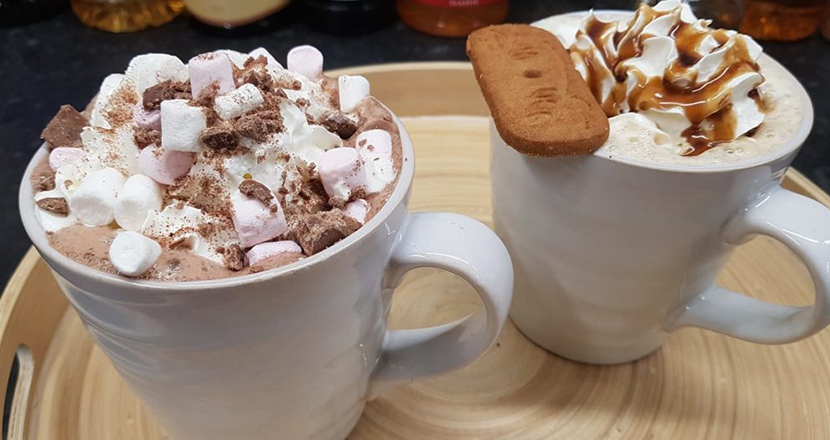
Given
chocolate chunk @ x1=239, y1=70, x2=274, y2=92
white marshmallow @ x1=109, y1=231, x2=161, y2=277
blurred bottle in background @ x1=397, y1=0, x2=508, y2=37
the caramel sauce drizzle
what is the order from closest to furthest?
white marshmallow @ x1=109, y1=231, x2=161, y2=277
chocolate chunk @ x1=239, y1=70, x2=274, y2=92
the caramel sauce drizzle
blurred bottle in background @ x1=397, y1=0, x2=508, y2=37

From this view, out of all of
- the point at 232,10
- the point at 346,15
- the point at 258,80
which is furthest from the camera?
the point at 346,15

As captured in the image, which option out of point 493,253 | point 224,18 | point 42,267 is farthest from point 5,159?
point 493,253

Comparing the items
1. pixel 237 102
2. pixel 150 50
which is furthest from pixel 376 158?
pixel 150 50

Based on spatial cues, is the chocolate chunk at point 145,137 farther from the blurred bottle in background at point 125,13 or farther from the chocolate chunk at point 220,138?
the blurred bottle in background at point 125,13

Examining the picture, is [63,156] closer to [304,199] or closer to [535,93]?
[304,199]

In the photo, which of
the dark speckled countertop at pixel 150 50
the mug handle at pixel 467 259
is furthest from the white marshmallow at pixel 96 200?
the dark speckled countertop at pixel 150 50

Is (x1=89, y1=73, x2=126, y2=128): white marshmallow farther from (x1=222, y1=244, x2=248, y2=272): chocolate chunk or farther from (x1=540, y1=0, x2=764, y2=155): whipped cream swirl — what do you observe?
(x1=540, y1=0, x2=764, y2=155): whipped cream swirl

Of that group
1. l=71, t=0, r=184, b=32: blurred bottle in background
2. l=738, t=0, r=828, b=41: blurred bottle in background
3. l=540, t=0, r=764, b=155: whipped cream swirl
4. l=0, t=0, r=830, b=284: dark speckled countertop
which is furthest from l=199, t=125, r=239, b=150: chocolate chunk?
l=738, t=0, r=828, b=41: blurred bottle in background
